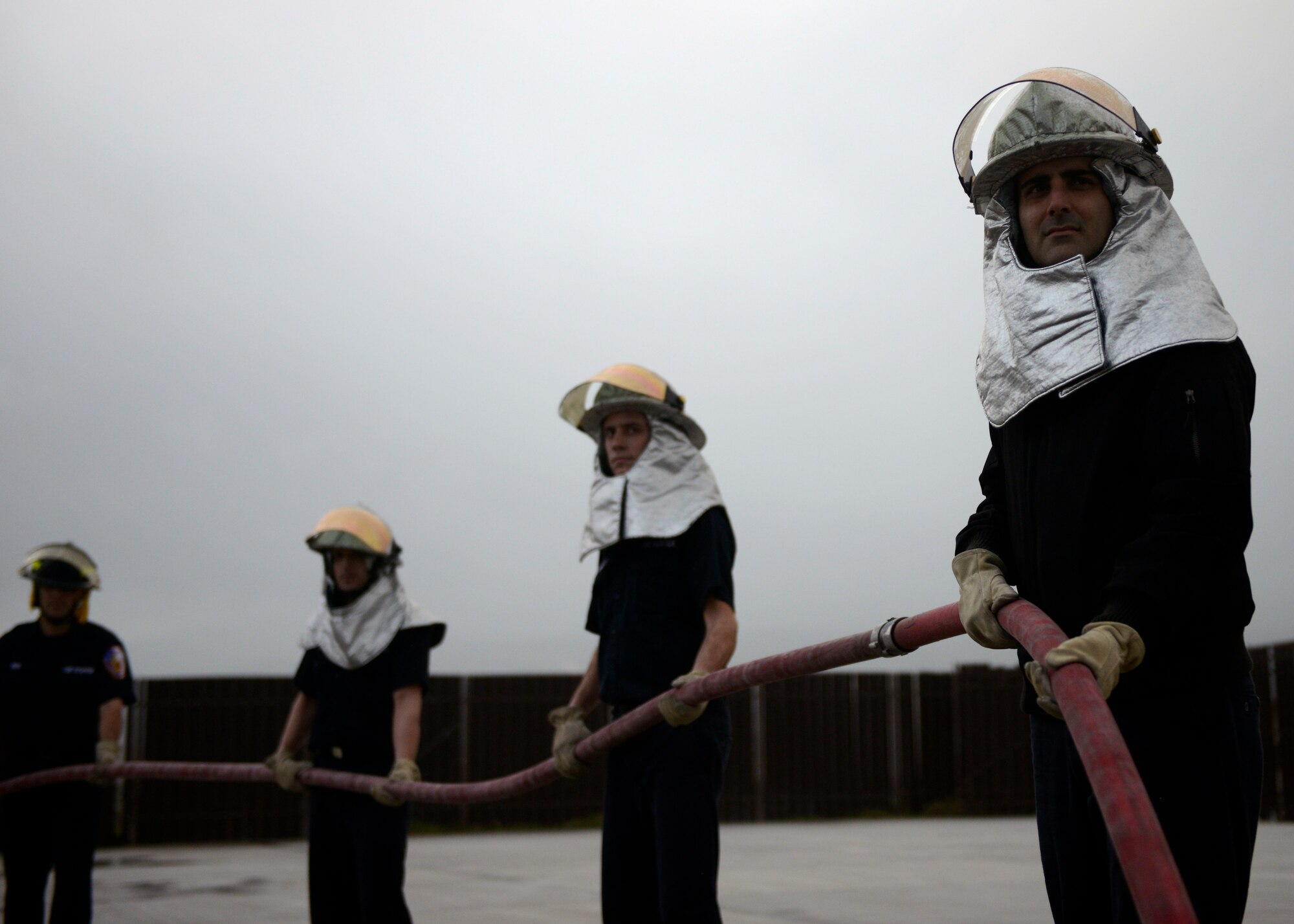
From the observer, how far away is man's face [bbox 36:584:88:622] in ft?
20.8

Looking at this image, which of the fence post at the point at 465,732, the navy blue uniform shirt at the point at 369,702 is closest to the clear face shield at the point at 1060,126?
the navy blue uniform shirt at the point at 369,702

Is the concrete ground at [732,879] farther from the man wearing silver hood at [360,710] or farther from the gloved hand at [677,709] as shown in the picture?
the gloved hand at [677,709]

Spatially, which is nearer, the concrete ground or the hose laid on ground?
the hose laid on ground

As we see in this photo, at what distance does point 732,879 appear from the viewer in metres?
9.34

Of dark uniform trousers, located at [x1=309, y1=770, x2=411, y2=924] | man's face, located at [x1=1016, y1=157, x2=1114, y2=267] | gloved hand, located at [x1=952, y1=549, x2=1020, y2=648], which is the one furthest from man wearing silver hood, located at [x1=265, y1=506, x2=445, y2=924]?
man's face, located at [x1=1016, y1=157, x2=1114, y2=267]

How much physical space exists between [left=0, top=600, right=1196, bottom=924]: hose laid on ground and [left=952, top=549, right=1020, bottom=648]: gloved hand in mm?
39

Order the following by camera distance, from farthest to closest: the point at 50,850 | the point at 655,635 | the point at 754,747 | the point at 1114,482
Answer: the point at 754,747, the point at 50,850, the point at 655,635, the point at 1114,482

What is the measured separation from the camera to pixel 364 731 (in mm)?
5160

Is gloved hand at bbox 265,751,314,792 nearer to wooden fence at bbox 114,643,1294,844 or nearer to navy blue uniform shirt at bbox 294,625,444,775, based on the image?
navy blue uniform shirt at bbox 294,625,444,775

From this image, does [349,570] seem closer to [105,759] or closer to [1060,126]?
[105,759]

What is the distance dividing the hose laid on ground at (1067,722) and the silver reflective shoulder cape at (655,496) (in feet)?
2.17

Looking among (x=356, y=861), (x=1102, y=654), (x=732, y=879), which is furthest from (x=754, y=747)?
(x=1102, y=654)

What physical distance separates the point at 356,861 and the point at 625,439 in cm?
187

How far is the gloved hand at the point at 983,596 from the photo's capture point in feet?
7.47
